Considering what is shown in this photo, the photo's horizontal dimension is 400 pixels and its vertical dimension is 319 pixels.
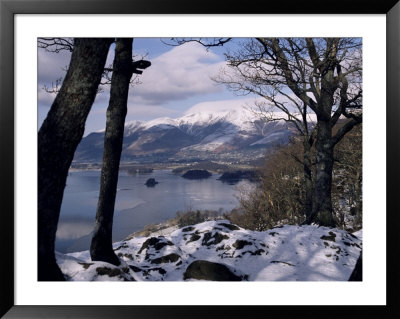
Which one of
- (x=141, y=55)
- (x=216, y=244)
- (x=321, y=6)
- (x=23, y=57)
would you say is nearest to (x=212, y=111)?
(x=141, y=55)

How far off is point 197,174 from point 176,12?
8.78 m

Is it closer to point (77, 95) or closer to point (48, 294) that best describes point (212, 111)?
point (77, 95)

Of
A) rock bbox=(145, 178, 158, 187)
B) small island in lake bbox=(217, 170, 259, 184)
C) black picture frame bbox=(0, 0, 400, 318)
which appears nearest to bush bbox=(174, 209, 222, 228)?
small island in lake bbox=(217, 170, 259, 184)

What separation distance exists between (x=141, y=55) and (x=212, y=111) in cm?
243

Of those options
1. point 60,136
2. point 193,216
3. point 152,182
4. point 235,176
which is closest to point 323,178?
point 60,136

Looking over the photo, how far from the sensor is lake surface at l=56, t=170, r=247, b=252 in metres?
8.31

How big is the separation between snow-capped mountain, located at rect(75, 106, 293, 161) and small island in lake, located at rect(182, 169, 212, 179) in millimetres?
898

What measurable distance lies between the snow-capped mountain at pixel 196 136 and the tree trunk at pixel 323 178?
2.35 m

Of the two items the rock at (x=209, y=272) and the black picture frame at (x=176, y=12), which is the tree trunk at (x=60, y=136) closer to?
the black picture frame at (x=176, y=12)

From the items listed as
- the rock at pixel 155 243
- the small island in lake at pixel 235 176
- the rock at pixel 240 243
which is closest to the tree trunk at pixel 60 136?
the rock at pixel 155 243

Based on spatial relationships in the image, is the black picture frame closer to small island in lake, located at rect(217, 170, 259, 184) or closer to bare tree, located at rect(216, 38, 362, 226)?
bare tree, located at rect(216, 38, 362, 226)

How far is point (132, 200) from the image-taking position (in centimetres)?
1680

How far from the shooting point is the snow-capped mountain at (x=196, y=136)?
7773 millimetres

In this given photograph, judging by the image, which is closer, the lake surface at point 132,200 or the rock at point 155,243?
the rock at point 155,243
